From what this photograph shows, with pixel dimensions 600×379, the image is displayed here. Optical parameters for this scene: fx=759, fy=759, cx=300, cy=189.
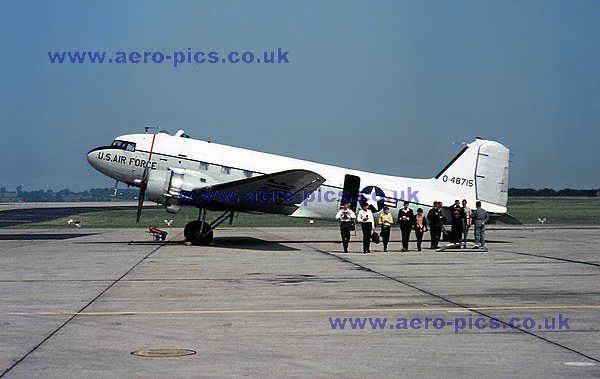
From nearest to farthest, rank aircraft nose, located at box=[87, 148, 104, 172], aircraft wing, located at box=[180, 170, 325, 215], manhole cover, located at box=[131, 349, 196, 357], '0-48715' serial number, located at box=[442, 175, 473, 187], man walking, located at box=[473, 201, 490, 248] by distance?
manhole cover, located at box=[131, 349, 196, 357]
aircraft wing, located at box=[180, 170, 325, 215]
man walking, located at box=[473, 201, 490, 248]
aircraft nose, located at box=[87, 148, 104, 172]
'0-48715' serial number, located at box=[442, 175, 473, 187]

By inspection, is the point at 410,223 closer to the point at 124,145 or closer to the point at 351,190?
the point at 351,190

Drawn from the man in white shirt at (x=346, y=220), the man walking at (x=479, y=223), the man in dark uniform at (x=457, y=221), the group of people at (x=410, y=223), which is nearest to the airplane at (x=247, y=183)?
the man in white shirt at (x=346, y=220)

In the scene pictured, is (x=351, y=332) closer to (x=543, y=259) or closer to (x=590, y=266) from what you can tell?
(x=590, y=266)

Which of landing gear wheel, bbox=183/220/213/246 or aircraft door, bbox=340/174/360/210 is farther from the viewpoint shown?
aircraft door, bbox=340/174/360/210

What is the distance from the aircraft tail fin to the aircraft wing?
25.2 feet

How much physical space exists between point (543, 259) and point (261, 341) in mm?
15565

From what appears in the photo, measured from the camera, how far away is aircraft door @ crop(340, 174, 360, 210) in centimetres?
3114

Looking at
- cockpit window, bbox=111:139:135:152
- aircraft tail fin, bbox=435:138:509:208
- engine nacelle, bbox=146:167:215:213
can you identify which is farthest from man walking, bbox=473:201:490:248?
cockpit window, bbox=111:139:135:152

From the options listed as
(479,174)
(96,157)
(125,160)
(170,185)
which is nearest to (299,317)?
(170,185)

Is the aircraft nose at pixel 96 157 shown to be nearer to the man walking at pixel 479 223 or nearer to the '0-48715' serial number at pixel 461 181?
the man walking at pixel 479 223

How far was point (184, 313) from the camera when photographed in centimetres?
1261

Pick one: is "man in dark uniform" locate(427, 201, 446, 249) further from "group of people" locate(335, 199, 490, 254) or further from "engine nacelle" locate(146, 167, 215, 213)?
"engine nacelle" locate(146, 167, 215, 213)

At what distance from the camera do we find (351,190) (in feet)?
102

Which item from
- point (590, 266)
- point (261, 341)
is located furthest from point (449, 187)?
point (261, 341)
